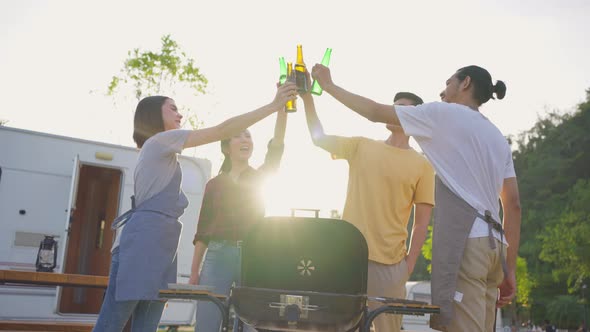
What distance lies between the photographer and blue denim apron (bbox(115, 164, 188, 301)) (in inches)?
120

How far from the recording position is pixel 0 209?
7656 millimetres

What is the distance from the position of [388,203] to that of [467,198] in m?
0.73

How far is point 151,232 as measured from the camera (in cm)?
Result: 311

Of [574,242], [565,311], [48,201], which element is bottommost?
[565,311]

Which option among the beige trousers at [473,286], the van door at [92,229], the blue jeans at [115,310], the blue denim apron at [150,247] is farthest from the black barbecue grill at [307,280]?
the van door at [92,229]

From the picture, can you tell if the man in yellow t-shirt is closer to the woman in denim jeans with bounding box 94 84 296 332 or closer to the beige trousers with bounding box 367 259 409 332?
the beige trousers with bounding box 367 259 409 332

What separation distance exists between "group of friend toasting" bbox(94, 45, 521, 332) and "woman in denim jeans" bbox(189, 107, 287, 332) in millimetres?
10

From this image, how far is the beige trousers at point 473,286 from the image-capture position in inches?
106

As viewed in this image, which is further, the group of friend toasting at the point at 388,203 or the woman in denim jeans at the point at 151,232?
the woman in denim jeans at the point at 151,232

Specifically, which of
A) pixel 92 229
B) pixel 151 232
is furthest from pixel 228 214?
pixel 92 229

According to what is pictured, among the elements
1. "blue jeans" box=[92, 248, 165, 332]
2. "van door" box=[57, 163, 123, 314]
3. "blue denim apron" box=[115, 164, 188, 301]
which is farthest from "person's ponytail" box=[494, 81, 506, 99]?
"van door" box=[57, 163, 123, 314]

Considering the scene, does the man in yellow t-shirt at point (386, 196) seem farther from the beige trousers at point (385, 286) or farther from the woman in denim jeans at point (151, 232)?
the woman in denim jeans at point (151, 232)

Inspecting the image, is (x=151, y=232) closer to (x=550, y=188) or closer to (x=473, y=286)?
(x=473, y=286)

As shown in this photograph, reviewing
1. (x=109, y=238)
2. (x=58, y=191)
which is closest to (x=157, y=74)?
(x=109, y=238)
